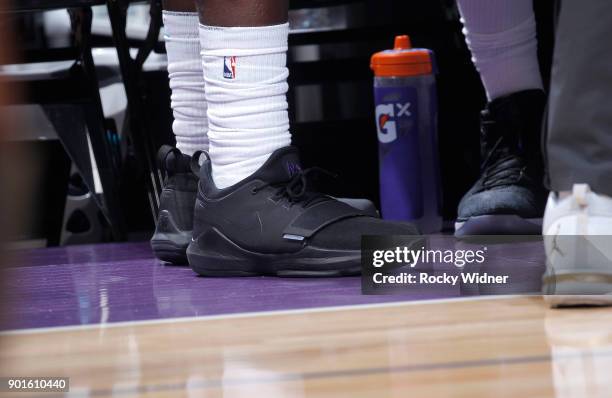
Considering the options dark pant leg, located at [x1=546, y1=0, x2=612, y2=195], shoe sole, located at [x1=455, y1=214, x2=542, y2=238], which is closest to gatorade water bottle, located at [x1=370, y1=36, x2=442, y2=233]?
shoe sole, located at [x1=455, y1=214, x2=542, y2=238]

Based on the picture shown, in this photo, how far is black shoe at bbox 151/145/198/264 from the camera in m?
1.66

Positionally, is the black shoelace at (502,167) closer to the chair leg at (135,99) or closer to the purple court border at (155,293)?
the purple court border at (155,293)

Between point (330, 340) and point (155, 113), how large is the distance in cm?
157

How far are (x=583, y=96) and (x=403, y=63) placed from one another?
0.90 metres

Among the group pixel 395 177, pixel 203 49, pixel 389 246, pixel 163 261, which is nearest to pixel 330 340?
pixel 389 246

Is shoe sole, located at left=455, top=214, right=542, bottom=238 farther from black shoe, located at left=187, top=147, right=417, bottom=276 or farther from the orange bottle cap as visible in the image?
the orange bottle cap

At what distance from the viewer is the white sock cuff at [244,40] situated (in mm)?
1423

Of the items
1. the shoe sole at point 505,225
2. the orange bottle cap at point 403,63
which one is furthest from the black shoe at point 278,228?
the orange bottle cap at point 403,63

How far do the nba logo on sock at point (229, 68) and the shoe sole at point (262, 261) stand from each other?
0.24 m

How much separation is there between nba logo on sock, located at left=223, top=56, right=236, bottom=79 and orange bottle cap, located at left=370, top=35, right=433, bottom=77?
67cm

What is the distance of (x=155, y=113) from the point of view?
2.48 metres

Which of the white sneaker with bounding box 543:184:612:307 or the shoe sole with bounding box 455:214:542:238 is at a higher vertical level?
the white sneaker with bounding box 543:184:612:307

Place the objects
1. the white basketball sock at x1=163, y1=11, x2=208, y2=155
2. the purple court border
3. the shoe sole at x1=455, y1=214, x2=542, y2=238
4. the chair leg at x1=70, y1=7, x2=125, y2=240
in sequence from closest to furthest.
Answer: the purple court border, the shoe sole at x1=455, y1=214, x2=542, y2=238, the white basketball sock at x1=163, y1=11, x2=208, y2=155, the chair leg at x1=70, y1=7, x2=125, y2=240

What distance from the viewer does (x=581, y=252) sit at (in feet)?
3.68
